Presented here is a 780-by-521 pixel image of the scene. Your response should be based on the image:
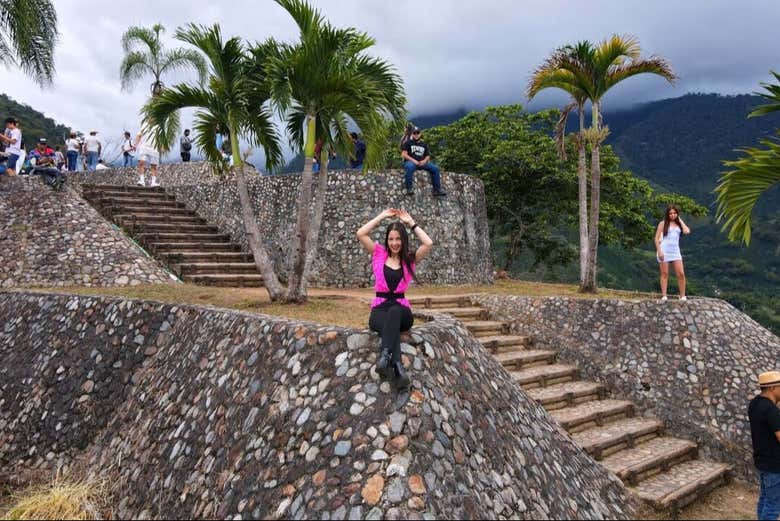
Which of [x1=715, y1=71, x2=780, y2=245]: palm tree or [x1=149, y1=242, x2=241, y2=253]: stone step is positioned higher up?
[x1=715, y1=71, x2=780, y2=245]: palm tree

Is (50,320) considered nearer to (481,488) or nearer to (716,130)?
(481,488)

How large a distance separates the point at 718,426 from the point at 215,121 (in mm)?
8921

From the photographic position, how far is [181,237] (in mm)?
13570

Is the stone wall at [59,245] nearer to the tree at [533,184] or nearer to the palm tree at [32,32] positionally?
the palm tree at [32,32]

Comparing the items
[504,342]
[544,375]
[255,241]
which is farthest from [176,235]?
[544,375]

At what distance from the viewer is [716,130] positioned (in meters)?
93.9

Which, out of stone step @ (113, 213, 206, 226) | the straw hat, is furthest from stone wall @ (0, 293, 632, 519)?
stone step @ (113, 213, 206, 226)

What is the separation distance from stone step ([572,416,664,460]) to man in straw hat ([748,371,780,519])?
2.16 metres

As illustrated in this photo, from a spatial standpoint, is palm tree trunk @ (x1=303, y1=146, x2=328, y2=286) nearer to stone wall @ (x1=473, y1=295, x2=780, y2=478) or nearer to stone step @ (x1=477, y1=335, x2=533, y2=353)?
stone step @ (x1=477, y1=335, x2=533, y2=353)

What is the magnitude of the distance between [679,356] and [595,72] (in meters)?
5.57

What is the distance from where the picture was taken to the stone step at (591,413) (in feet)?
23.3

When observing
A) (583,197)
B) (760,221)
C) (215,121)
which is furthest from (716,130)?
(215,121)

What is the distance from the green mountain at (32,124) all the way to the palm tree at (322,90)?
1442 inches

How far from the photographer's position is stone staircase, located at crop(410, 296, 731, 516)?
6.45 metres
